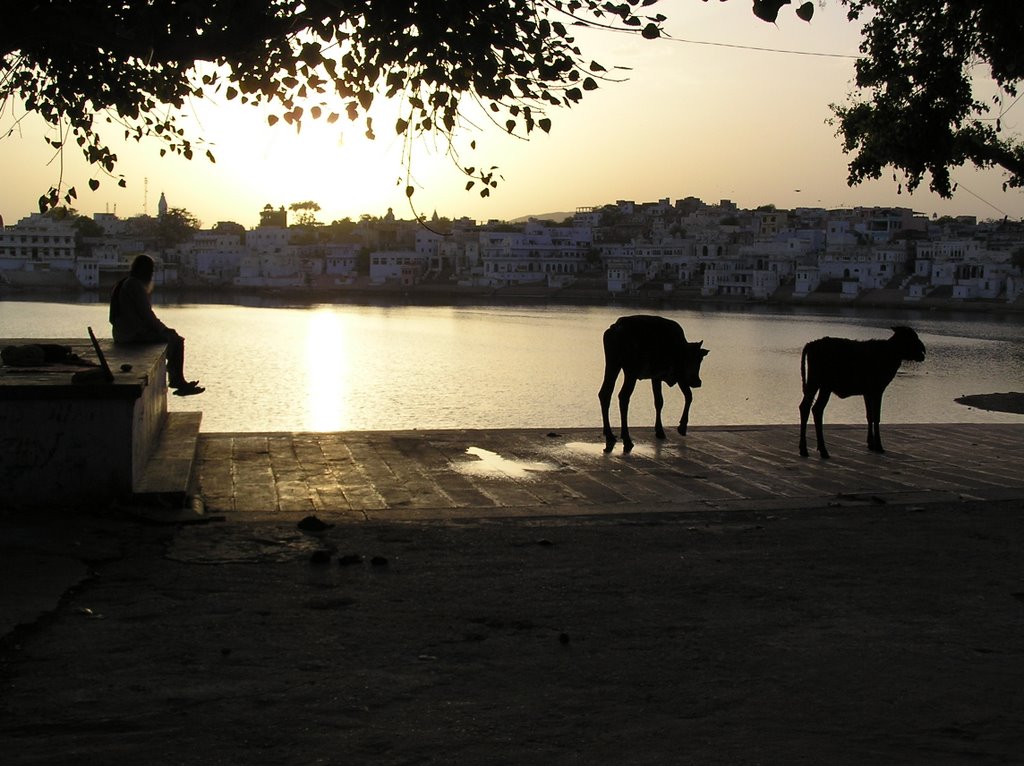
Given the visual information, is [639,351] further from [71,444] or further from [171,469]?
[71,444]

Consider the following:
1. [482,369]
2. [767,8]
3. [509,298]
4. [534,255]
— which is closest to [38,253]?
[509,298]

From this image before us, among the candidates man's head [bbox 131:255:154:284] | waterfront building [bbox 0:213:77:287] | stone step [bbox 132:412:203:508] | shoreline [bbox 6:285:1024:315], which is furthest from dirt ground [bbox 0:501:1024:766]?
waterfront building [bbox 0:213:77:287]

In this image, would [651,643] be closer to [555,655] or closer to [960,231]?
[555,655]

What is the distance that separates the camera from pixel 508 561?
513 centimetres

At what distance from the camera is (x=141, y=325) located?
8625 mm

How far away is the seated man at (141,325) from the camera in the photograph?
853 centimetres

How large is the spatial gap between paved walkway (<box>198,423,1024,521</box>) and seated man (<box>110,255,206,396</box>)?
562mm

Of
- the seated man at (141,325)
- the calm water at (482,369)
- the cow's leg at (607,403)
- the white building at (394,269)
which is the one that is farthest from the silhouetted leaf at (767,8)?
the white building at (394,269)

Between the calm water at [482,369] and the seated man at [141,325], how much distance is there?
322 inches

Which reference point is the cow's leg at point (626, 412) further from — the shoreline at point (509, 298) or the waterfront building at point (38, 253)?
the waterfront building at point (38, 253)

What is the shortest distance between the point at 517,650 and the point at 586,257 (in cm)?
13304

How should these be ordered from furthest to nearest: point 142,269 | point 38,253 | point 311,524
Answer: point 38,253
point 142,269
point 311,524

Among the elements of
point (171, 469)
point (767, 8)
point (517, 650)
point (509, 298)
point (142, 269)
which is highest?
point (767, 8)

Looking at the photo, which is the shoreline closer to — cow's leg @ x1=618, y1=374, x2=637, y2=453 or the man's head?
the man's head
